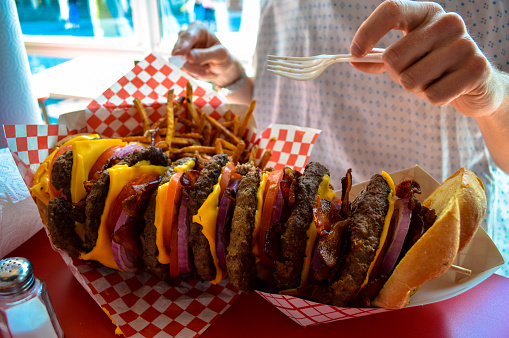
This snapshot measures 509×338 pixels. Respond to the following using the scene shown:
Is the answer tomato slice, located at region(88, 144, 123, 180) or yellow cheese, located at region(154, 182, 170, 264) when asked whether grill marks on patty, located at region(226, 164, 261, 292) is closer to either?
yellow cheese, located at region(154, 182, 170, 264)

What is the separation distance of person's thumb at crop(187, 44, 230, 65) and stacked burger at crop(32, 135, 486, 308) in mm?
1323

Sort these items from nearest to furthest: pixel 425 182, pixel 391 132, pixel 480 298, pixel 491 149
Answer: pixel 480 298 < pixel 425 182 < pixel 491 149 < pixel 391 132

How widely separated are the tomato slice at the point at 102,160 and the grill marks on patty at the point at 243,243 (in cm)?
63

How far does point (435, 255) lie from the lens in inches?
35.7

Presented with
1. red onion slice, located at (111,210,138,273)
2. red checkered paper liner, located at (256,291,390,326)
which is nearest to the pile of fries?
red onion slice, located at (111,210,138,273)

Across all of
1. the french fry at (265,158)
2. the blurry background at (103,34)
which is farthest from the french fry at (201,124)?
the blurry background at (103,34)

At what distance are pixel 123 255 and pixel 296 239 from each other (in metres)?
0.68

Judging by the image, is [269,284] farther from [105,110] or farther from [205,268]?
[105,110]

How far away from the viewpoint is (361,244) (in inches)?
38.1

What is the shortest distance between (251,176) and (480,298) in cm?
99

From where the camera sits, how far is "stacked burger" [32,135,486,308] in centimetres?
98

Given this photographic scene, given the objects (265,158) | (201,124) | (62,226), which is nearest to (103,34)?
(201,124)

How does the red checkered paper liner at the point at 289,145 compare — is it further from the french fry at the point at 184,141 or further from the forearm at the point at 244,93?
the forearm at the point at 244,93

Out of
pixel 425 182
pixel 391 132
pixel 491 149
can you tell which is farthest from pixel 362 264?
pixel 391 132
